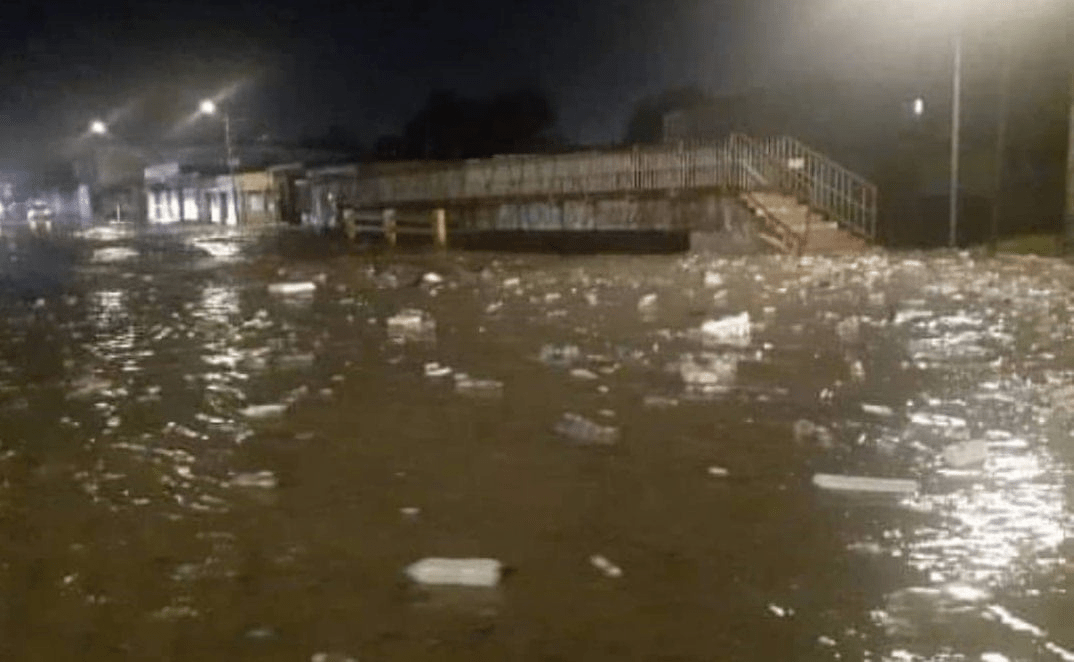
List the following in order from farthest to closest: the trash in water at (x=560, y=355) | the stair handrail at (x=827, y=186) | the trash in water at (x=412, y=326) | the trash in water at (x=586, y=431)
→ the stair handrail at (x=827, y=186) < the trash in water at (x=412, y=326) < the trash in water at (x=560, y=355) < the trash in water at (x=586, y=431)

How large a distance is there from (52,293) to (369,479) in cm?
1629

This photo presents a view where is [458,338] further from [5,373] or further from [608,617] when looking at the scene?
[608,617]

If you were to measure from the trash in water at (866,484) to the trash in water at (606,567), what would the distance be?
5.59ft

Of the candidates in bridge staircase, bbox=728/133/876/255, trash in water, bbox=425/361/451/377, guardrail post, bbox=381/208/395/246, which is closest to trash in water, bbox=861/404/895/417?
trash in water, bbox=425/361/451/377

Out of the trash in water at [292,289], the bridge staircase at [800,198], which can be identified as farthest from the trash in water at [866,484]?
the bridge staircase at [800,198]

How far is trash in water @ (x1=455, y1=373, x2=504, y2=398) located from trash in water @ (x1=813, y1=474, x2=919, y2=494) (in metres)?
3.50

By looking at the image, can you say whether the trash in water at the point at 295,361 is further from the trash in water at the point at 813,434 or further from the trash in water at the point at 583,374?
the trash in water at the point at 813,434

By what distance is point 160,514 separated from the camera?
19.7 feet

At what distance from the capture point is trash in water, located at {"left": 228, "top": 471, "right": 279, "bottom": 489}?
6.53m

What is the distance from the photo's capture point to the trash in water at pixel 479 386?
9.26m

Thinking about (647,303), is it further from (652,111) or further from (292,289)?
(652,111)


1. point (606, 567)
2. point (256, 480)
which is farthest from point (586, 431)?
point (606, 567)

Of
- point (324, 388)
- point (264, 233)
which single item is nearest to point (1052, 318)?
point (324, 388)

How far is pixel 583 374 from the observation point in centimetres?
995
